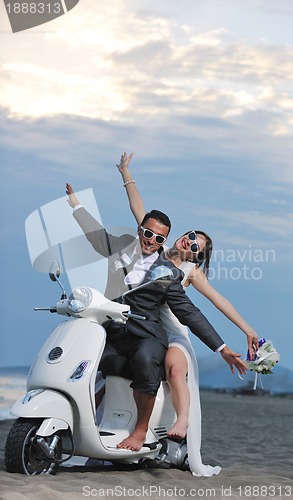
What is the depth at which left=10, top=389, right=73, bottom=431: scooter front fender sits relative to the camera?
15.5 ft

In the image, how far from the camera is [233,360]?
5.22 metres

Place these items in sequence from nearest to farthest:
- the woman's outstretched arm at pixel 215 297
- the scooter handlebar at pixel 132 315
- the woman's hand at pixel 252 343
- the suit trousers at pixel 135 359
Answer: the scooter handlebar at pixel 132 315, the suit trousers at pixel 135 359, the woman's hand at pixel 252 343, the woman's outstretched arm at pixel 215 297

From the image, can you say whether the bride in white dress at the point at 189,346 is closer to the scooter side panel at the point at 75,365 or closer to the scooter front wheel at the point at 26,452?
the scooter side panel at the point at 75,365

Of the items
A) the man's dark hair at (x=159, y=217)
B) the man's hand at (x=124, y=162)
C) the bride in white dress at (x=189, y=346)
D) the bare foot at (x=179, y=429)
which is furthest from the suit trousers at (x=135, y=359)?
the man's hand at (x=124, y=162)

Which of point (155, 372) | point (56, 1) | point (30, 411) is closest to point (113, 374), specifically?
point (155, 372)

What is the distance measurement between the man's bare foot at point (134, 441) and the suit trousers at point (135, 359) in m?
0.25

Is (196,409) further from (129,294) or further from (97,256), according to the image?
(97,256)

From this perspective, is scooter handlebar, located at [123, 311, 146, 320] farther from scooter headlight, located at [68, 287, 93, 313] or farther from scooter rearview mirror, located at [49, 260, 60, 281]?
scooter rearview mirror, located at [49, 260, 60, 281]

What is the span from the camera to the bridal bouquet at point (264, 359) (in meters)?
5.32

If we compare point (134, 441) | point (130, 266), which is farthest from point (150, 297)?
point (134, 441)

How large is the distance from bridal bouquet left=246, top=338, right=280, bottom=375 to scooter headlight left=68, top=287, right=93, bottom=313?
3.34 ft

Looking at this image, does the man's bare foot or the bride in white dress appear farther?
the bride in white dress

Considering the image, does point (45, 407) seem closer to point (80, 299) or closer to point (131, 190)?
point (80, 299)

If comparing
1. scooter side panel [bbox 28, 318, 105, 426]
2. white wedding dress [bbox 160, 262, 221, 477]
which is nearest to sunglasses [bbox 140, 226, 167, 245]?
white wedding dress [bbox 160, 262, 221, 477]
